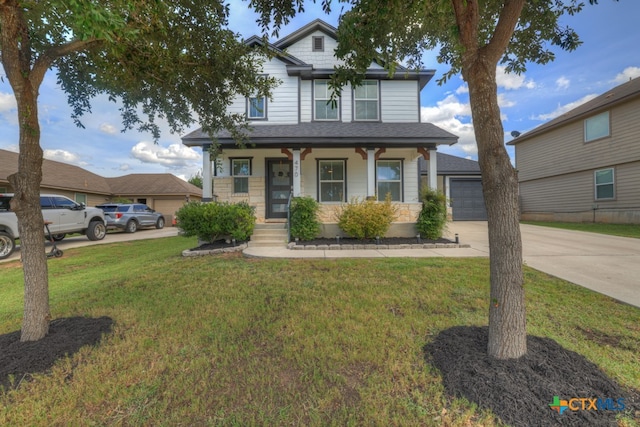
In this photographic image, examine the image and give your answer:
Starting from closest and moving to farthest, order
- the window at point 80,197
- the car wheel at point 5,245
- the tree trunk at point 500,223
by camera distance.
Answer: the tree trunk at point 500,223, the car wheel at point 5,245, the window at point 80,197

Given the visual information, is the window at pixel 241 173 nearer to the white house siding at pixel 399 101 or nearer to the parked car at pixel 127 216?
the white house siding at pixel 399 101

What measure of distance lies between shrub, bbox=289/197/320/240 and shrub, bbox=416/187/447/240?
324cm

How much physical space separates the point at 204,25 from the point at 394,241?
6.51 metres

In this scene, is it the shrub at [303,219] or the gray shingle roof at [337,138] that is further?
the gray shingle roof at [337,138]

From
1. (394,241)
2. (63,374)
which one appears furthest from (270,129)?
(63,374)

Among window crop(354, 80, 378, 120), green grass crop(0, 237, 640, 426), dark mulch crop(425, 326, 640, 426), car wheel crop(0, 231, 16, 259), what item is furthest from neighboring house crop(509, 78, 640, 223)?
car wheel crop(0, 231, 16, 259)

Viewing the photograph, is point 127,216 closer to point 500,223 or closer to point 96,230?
point 96,230

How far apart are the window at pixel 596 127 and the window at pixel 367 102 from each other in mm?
11260

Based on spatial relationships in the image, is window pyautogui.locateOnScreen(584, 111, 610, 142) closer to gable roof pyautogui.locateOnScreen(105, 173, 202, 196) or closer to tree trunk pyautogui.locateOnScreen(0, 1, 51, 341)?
tree trunk pyautogui.locateOnScreen(0, 1, 51, 341)

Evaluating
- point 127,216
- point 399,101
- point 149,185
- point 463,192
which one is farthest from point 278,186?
point 149,185

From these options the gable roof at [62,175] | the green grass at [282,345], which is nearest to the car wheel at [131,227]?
the gable roof at [62,175]

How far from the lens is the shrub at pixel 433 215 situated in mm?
7785

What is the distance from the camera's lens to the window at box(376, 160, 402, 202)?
10102 mm

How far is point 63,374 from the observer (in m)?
2.18
